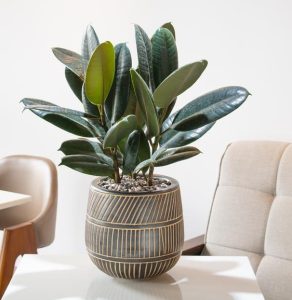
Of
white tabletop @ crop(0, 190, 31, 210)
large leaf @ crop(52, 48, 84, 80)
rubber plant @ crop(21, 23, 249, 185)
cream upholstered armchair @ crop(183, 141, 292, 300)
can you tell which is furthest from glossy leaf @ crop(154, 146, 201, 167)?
white tabletop @ crop(0, 190, 31, 210)

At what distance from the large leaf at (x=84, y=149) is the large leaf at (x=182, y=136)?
14cm

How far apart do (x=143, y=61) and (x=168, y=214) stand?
34 centimetres

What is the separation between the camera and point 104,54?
104 centimetres

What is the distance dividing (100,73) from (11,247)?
3.82ft

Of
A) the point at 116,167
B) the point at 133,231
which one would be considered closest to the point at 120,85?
the point at 116,167

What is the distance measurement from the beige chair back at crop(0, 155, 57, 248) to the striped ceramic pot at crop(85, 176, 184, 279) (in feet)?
3.70

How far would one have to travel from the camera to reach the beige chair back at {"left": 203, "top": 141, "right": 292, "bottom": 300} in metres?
1.64

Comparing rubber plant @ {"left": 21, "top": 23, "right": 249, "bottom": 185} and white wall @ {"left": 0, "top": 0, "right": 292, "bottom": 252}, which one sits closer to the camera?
rubber plant @ {"left": 21, "top": 23, "right": 249, "bottom": 185}

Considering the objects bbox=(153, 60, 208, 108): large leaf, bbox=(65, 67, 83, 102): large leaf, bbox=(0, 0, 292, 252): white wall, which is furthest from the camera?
bbox=(0, 0, 292, 252): white wall

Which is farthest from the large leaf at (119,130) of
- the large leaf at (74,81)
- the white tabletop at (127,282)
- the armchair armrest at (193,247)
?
the armchair armrest at (193,247)

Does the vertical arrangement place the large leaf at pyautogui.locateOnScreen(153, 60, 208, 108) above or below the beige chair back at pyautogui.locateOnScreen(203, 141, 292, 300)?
above

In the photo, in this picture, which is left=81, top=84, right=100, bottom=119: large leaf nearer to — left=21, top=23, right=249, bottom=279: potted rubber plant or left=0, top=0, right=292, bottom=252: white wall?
left=21, top=23, right=249, bottom=279: potted rubber plant

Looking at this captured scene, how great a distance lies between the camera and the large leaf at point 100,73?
104cm

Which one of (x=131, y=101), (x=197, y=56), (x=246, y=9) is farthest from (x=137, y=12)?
(x=131, y=101)
